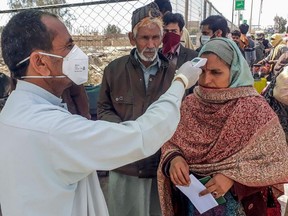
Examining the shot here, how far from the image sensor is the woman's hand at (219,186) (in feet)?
5.07

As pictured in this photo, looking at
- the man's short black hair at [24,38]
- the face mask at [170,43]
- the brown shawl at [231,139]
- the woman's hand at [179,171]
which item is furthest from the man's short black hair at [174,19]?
the man's short black hair at [24,38]

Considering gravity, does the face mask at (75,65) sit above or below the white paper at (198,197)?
above

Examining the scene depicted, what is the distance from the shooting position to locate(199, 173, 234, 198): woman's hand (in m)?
1.54

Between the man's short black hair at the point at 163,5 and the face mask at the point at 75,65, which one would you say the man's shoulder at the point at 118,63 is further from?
the man's short black hair at the point at 163,5

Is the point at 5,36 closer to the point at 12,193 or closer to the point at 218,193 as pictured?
the point at 12,193

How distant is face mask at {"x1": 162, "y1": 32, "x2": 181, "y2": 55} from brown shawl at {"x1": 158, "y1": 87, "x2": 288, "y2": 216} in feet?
3.28

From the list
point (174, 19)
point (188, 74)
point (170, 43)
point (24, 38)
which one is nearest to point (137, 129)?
point (188, 74)

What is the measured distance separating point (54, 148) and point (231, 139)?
92 cm

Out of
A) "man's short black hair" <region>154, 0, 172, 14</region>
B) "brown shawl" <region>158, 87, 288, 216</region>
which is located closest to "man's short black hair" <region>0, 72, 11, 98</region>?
"brown shawl" <region>158, 87, 288, 216</region>

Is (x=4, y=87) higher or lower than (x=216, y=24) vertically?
lower

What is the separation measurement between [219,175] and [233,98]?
0.40m

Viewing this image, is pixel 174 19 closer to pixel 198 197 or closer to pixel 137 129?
pixel 198 197

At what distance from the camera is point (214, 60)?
1.67m

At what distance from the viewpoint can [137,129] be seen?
1.08 metres
